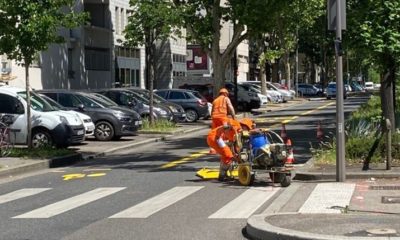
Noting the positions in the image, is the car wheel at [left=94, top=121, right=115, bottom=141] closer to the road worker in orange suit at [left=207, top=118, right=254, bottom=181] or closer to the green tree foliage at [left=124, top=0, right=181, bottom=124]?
the green tree foliage at [left=124, top=0, right=181, bottom=124]

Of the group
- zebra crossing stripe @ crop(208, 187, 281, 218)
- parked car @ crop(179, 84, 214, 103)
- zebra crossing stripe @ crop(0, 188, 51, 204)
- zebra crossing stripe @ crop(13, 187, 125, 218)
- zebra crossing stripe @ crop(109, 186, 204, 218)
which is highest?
parked car @ crop(179, 84, 214, 103)

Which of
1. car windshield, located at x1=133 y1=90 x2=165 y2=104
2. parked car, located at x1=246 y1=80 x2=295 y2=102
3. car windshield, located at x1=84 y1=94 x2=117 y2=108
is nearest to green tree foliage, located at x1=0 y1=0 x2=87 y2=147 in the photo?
car windshield, located at x1=84 y1=94 x2=117 y2=108

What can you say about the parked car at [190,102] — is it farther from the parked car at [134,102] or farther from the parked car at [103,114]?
the parked car at [103,114]

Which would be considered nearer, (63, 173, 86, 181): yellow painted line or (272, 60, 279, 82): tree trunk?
(63, 173, 86, 181): yellow painted line

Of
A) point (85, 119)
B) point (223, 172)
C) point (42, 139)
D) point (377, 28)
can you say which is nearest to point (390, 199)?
point (223, 172)

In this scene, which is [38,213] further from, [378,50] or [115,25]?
[115,25]

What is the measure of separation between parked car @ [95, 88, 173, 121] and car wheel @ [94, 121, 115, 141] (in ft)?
15.6

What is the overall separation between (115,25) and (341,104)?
39182 millimetres

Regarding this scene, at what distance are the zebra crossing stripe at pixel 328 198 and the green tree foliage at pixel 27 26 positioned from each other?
29.9ft

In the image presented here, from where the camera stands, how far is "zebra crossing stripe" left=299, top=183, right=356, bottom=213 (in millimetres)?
9938

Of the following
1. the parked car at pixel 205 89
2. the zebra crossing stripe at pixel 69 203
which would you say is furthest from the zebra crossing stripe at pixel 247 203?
the parked car at pixel 205 89

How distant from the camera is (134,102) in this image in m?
29.9

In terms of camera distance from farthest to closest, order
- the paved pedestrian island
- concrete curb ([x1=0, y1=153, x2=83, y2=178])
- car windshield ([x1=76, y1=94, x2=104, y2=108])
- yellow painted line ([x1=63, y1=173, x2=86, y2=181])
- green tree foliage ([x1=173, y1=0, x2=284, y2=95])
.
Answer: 1. green tree foliage ([x1=173, y1=0, x2=284, y2=95])
2. car windshield ([x1=76, y1=94, x2=104, y2=108])
3. concrete curb ([x1=0, y1=153, x2=83, y2=178])
4. yellow painted line ([x1=63, y1=173, x2=86, y2=181])
5. the paved pedestrian island

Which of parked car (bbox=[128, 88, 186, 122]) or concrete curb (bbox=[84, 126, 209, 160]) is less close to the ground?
parked car (bbox=[128, 88, 186, 122])
